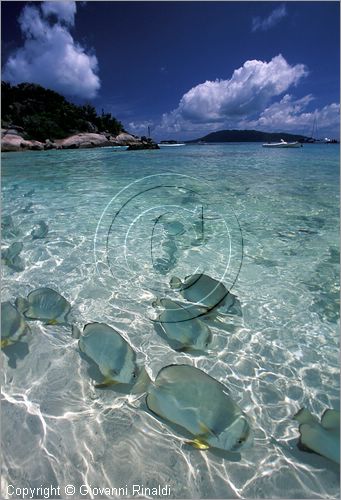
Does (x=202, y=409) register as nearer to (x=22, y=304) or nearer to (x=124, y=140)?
(x=22, y=304)

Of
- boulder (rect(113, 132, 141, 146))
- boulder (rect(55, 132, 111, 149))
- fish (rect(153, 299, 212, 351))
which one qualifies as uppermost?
boulder (rect(113, 132, 141, 146))

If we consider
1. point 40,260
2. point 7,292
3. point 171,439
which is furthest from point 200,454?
point 40,260

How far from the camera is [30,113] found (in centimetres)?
5941

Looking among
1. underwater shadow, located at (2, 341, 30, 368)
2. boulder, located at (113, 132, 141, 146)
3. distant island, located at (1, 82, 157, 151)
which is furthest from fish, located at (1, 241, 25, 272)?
boulder, located at (113, 132, 141, 146)

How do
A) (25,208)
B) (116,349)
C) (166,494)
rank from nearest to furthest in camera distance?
1. (166,494)
2. (116,349)
3. (25,208)

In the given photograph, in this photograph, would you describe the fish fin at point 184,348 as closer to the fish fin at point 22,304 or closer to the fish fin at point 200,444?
the fish fin at point 200,444

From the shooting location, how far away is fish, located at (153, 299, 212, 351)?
9.34ft

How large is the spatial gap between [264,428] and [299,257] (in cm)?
399

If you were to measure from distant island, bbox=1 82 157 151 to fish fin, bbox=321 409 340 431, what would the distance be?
50.8 metres

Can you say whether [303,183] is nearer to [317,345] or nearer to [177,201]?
[177,201]

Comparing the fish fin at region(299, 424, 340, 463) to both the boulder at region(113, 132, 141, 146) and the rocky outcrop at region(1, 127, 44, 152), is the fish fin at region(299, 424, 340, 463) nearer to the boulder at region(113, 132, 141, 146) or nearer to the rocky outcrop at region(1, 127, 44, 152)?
the rocky outcrop at region(1, 127, 44, 152)

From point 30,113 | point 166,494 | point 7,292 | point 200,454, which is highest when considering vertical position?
point 30,113

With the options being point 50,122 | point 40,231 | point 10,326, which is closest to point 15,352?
point 10,326

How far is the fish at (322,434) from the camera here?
2.02 m
